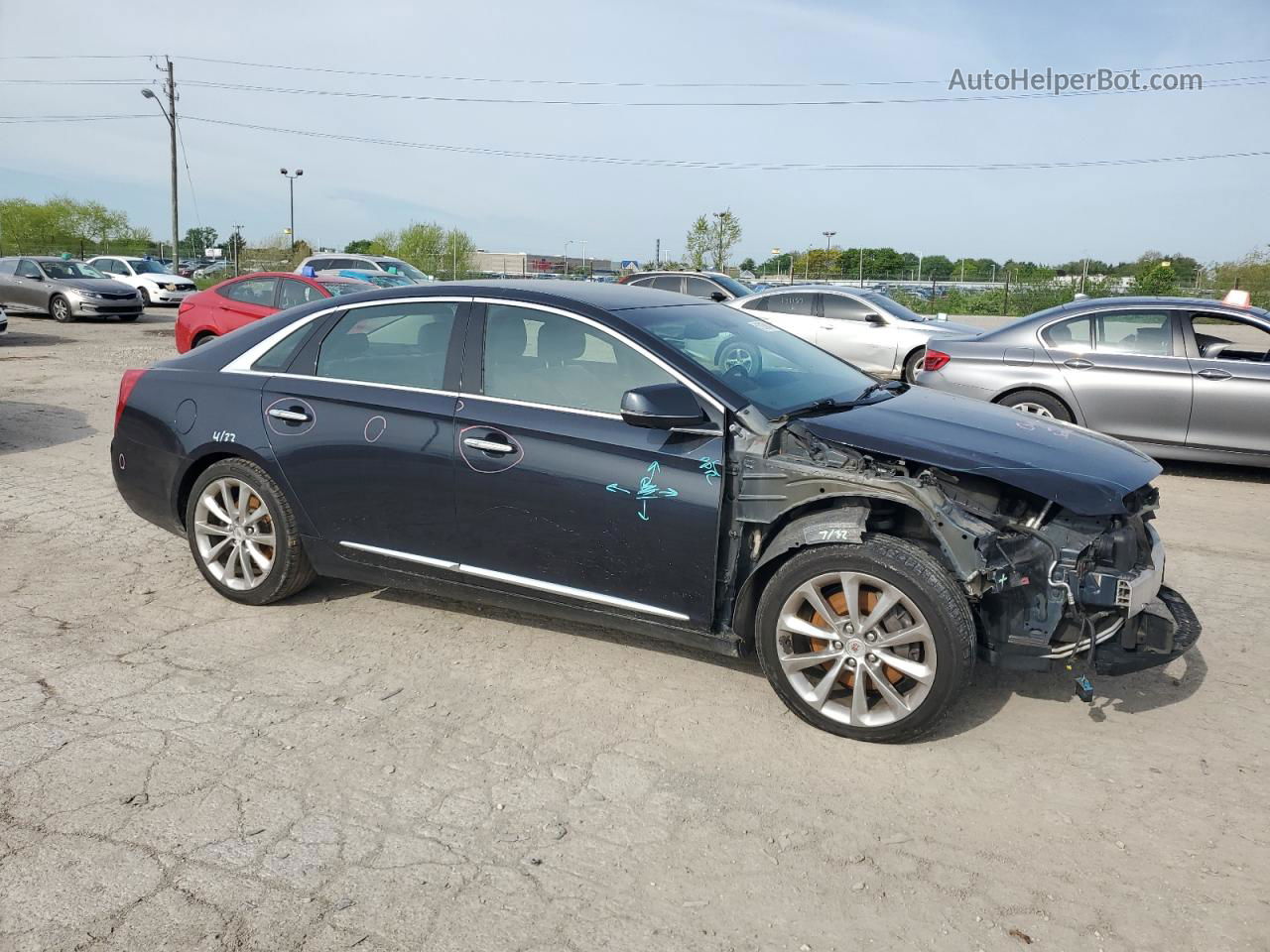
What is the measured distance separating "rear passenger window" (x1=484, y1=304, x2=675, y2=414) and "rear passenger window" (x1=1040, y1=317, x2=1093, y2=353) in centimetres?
610

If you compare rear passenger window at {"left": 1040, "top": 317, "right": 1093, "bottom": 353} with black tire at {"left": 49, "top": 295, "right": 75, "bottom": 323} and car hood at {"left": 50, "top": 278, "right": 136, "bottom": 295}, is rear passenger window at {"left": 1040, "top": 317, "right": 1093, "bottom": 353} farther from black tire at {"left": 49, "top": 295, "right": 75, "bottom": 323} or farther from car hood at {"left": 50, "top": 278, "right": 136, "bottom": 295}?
black tire at {"left": 49, "top": 295, "right": 75, "bottom": 323}

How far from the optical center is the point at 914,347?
14273mm

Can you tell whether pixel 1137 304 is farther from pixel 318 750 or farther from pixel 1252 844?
pixel 318 750

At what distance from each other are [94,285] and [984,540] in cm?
2539

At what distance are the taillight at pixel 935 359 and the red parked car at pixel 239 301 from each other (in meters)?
8.16

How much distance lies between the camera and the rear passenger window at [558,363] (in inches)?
166

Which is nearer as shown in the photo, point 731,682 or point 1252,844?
point 1252,844

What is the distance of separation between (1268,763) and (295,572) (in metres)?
4.30

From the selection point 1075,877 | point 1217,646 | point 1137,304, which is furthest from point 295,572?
point 1137,304

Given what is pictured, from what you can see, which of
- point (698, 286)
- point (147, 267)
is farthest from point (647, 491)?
point (147, 267)

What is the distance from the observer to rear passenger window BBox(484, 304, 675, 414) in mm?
4215

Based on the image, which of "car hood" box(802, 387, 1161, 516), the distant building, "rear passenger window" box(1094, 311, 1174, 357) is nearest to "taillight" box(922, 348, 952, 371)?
"rear passenger window" box(1094, 311, 1174, 357)

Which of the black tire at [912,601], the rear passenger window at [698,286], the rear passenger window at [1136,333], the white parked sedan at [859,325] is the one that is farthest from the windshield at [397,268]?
the black tire at [912,601]

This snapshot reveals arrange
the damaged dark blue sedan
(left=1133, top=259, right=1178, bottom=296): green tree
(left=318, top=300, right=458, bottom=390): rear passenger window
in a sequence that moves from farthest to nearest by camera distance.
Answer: (left=1133, top=259, right=1178, bottom=296): green tree, (left=318, top=300, right=458, bottom=390): rear passenger window, the damaged dark blue sedan
